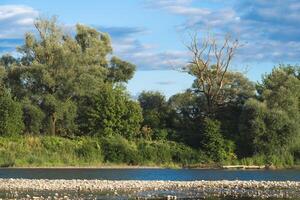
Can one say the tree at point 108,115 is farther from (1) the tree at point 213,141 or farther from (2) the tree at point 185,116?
(1) the tree at point 213,141

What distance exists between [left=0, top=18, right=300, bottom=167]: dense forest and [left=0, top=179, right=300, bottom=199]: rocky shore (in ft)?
117

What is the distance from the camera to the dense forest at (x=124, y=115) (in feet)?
266

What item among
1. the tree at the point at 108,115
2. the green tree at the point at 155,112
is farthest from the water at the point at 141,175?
the green tree at the point at 155,112

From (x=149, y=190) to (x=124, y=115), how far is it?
4978 cm

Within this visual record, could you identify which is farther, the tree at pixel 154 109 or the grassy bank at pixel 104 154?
the tree at pixel 154 109

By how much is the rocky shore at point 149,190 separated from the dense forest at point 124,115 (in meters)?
35.7

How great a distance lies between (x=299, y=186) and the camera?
43.4 m

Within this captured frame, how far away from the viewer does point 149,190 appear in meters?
39.4

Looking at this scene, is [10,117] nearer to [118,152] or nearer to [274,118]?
[118,152]

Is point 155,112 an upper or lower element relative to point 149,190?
upper

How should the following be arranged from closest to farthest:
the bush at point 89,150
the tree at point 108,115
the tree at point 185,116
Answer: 1. the bush at point 89,150
2. the tree at point 108,115
3. the tree at point 185,116

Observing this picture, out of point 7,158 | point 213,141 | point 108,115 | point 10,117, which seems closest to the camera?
point 7,158

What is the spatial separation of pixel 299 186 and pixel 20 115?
47.9 m

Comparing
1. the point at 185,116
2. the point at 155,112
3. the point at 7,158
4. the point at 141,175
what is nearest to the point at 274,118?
the point at 185,116
